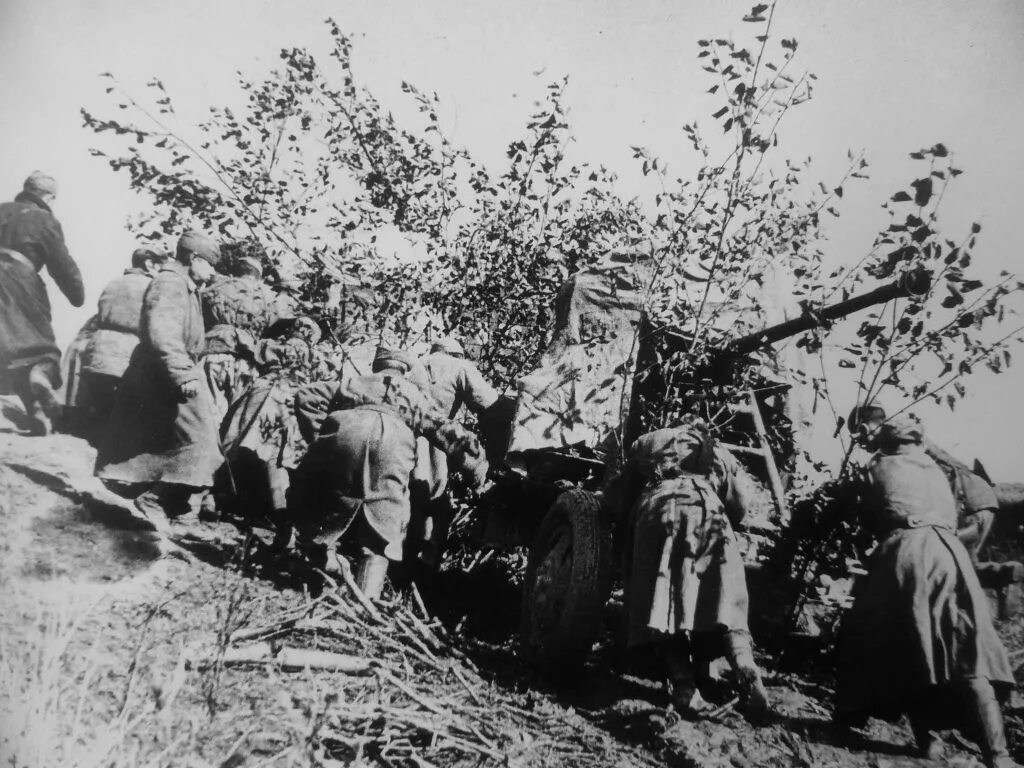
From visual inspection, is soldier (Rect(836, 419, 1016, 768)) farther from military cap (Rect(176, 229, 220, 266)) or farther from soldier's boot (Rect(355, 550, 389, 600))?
military cap (Rect(176, 229, 220, 266))

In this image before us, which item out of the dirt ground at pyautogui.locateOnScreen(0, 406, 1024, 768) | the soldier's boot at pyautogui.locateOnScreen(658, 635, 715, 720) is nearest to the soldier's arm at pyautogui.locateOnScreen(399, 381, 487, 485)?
the dirt ground at pyautogui.locateOnScreen(0, 406, 1024, 768)

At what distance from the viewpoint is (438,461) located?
4.89 meters

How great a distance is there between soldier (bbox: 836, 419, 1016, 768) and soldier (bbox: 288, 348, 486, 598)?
8.98ft

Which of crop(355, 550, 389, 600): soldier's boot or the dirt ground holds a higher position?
crop(355, 550, 389, 600): soldier's boot

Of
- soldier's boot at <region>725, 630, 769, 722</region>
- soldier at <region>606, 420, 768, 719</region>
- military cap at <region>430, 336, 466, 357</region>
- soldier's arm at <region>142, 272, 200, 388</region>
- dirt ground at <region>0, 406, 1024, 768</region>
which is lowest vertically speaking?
dirt ground at <region>0, 406, 1024, 768</region>

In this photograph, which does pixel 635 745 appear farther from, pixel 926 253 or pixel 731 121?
pixel 731 121

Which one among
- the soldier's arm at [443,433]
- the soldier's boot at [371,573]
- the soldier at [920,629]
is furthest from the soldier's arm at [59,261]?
the soldier at [920,629]

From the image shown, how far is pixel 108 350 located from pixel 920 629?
6.24 m

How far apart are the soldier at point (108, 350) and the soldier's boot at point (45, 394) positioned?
0.26 meters

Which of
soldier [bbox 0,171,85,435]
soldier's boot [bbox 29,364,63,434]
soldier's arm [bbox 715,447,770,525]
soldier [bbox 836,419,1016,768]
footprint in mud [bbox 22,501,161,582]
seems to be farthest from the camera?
soldier's boot [bbox 29,364,63,434]

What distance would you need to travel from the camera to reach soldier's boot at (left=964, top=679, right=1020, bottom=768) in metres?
2.54

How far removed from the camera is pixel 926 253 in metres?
4.14

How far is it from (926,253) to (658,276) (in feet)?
7.20

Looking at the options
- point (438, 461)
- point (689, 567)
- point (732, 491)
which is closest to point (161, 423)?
point (438, 461)
